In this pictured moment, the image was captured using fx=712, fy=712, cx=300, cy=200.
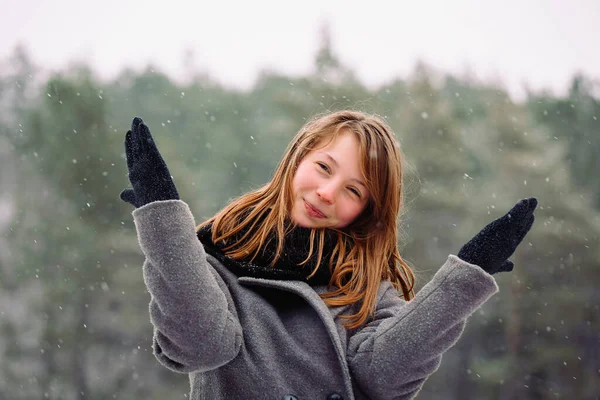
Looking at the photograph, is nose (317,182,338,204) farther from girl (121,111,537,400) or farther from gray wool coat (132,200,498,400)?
gray wool coat (132,200,498,400)

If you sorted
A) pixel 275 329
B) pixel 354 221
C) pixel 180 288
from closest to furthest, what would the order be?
pixel 180 288
pixel 275 329
pixel 354 221

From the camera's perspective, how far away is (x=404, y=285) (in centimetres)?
145

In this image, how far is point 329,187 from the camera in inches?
49.6

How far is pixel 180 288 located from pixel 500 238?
0.51 meters

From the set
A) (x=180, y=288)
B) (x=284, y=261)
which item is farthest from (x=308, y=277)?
(x=180, y=288)

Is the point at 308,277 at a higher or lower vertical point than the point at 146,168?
lower

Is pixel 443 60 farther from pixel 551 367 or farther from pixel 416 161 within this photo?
pixel 551 367

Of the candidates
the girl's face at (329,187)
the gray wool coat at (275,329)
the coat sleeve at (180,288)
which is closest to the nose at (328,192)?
the girl's face at (329,187)

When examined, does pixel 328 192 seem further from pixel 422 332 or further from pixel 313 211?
pixel 422 332

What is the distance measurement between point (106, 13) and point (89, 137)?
37700 millimetres

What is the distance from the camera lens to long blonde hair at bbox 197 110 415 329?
127cm

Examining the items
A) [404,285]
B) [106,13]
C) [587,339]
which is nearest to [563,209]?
[587,339]

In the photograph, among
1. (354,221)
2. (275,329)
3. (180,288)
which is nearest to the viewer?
(180,288)

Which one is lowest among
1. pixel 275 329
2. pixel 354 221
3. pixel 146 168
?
pixel 275 329
